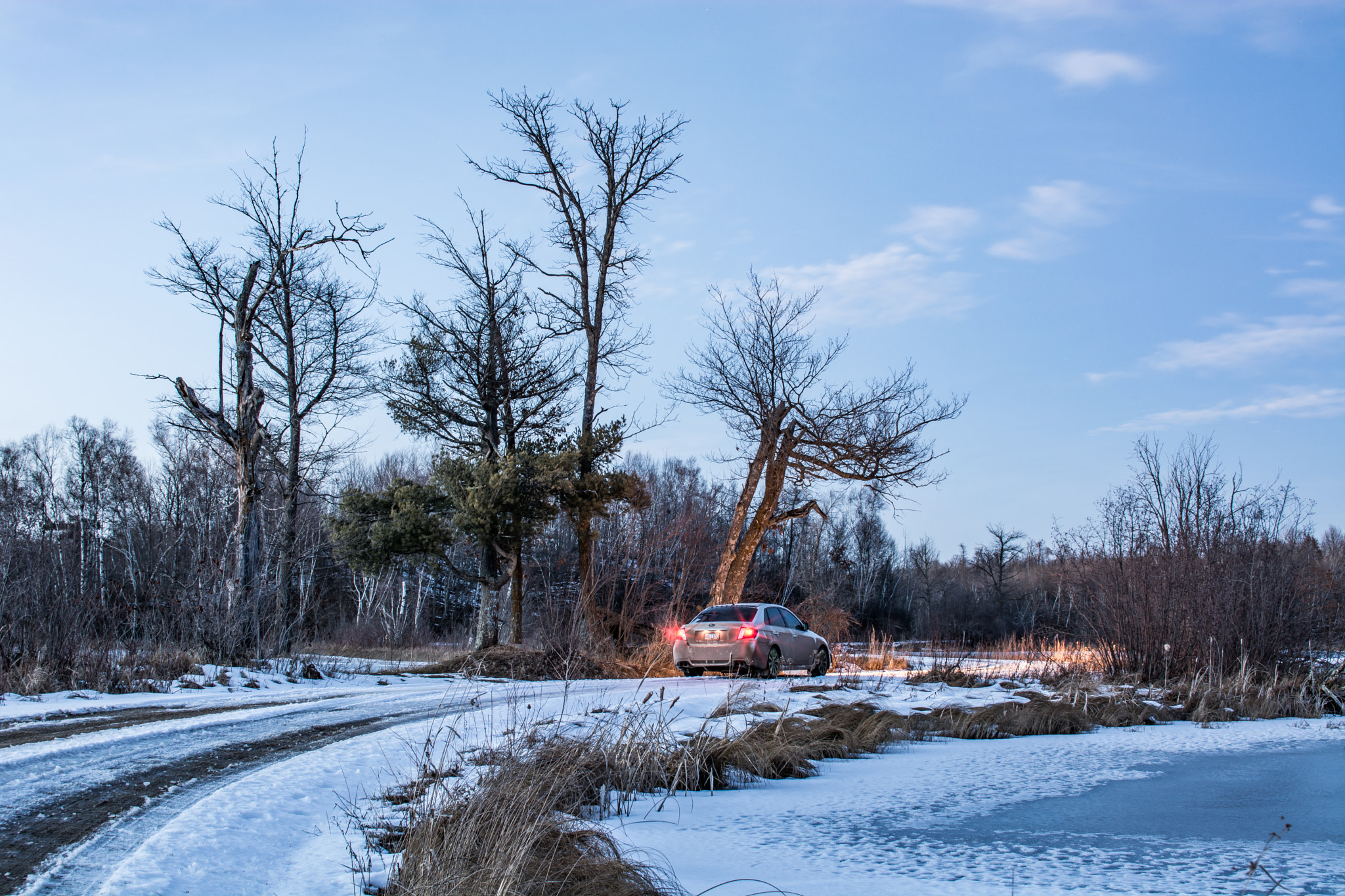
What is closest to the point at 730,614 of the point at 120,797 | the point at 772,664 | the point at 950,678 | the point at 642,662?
the point at 772,664

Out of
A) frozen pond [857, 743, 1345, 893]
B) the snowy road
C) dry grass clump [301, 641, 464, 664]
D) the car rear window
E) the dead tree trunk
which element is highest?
the dead tree trunk

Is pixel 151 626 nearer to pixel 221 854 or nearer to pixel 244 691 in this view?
pixel 244 691

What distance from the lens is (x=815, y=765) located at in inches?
283

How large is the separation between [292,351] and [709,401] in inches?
476

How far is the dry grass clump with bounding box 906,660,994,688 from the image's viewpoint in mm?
13195

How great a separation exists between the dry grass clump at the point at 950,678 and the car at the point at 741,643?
2751 millimetres

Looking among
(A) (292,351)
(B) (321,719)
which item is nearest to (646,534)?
(A) (292,351)

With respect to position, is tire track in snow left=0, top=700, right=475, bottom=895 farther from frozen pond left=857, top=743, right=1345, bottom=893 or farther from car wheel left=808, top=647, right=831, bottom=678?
car wheel left=808, top=647, right=831, bottom=678

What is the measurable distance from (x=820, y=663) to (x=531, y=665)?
18.9 feet

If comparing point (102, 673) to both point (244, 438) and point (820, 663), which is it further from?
point (820, 663)

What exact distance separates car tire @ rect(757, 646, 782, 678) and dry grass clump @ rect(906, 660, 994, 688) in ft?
8.89

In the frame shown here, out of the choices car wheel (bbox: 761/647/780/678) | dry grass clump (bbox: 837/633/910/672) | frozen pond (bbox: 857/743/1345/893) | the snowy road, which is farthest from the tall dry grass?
dry grass clump (bbox: 837/633/910/672)

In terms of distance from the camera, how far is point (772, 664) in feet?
53.5

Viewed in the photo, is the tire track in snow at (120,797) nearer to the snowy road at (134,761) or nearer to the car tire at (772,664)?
the snowy road at (134,761)
